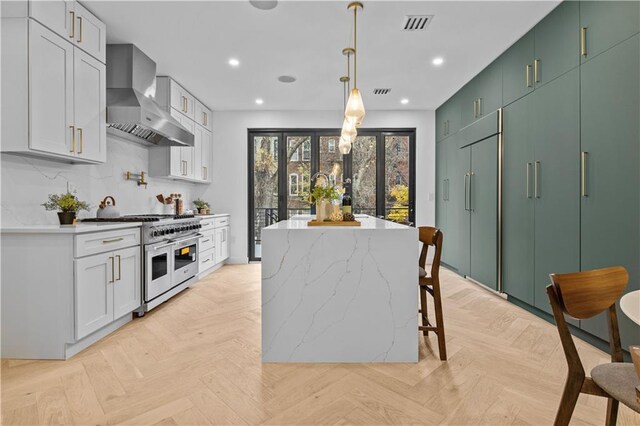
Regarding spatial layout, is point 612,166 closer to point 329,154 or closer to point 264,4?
point 264,4

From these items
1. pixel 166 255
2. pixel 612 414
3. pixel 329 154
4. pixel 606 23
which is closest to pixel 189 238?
pixel 166 255

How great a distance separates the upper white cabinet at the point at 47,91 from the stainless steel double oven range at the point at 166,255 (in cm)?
81

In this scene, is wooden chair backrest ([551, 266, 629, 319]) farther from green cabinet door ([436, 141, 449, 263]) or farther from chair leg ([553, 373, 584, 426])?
green cabinet door ([436, 141, 449, 263])

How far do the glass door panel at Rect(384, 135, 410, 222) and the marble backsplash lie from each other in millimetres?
3553

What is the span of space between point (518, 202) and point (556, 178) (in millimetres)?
636

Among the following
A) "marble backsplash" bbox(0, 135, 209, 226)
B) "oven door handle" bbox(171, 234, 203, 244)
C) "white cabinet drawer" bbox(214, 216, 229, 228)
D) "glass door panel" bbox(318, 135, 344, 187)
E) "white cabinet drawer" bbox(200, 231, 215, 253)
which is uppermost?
"glass door panel" bbox(318, 135, 344, 187)

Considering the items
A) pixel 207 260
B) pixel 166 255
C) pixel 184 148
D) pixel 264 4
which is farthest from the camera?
pixel 207 260

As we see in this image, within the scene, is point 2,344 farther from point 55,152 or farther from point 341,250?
point 341,250

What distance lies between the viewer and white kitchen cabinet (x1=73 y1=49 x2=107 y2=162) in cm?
291

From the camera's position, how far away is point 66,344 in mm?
2488

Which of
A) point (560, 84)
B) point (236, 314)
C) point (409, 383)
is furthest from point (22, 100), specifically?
point (560, 84)

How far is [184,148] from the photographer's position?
511 cm

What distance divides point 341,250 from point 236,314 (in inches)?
65.9

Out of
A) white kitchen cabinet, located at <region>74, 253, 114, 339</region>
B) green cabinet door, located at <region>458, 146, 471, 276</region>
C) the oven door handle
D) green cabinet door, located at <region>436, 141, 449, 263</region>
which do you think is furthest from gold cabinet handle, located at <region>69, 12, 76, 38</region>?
green cabinet door, located at <region>436, 141, 449, 263</region>
